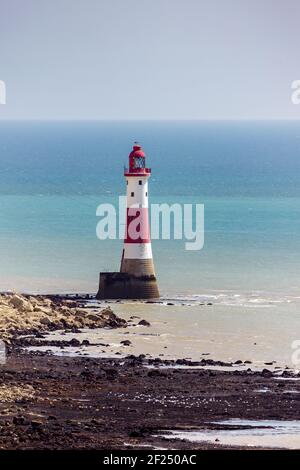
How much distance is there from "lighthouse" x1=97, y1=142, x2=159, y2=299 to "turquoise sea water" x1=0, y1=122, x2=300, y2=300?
185 centimetres

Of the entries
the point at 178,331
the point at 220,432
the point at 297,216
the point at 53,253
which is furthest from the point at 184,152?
the point at 220,432

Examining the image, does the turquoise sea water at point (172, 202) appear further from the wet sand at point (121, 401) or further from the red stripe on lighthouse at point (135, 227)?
the wet sand at point (121, 401)

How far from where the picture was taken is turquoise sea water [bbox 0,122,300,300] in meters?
45.6

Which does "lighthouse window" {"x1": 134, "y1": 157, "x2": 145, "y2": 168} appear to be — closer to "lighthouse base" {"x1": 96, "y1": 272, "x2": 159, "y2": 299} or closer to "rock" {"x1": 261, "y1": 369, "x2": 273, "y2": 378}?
"lighthouse base" {"x1": 96, "y1": 272, "x2": 159, "y2": 299}

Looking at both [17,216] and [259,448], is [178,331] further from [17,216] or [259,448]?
[17,216]

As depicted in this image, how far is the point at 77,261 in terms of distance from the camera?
1970 inches

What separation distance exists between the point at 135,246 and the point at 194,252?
1317cm

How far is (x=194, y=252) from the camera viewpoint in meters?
53.1

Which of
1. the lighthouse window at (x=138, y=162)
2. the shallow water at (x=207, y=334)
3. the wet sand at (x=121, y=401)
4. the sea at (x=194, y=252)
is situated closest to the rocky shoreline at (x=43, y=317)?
the shallow water at (x=207, y=334)

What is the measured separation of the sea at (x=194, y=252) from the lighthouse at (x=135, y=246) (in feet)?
2.23

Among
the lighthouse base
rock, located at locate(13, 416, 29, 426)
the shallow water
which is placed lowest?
rock, located at locate(13, 416, 29, 426)

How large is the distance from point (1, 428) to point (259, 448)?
2875 millimetres

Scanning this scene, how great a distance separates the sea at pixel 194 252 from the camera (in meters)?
36.3

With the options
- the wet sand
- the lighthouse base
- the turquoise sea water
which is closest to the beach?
the wet sand
